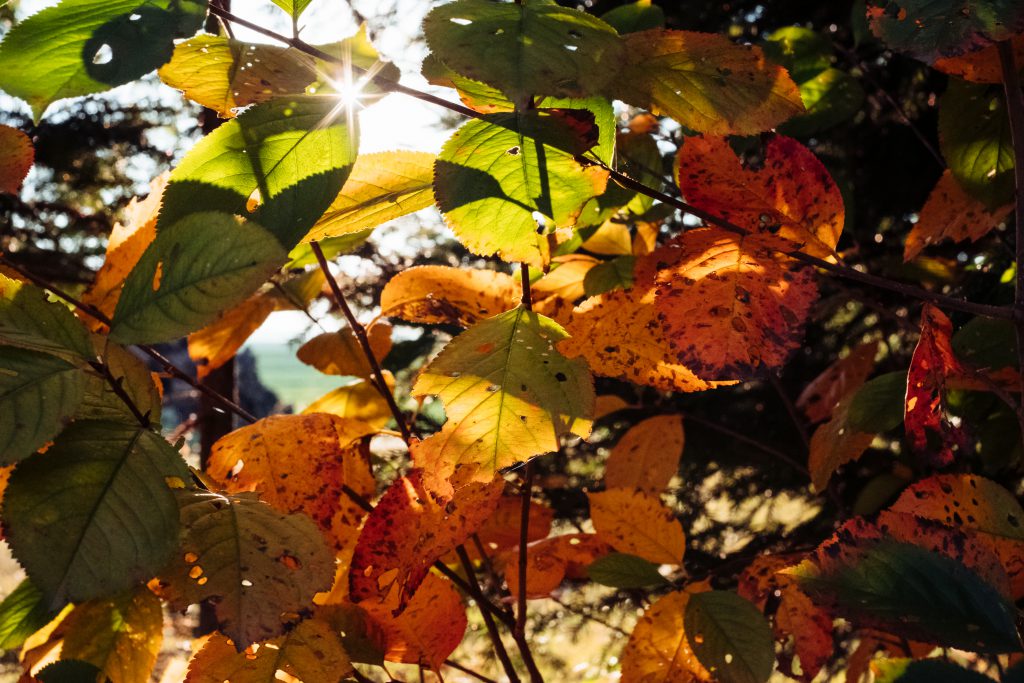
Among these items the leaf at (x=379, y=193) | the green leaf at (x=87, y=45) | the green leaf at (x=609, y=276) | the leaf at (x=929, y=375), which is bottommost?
the green leaf at (x=609, y=276)

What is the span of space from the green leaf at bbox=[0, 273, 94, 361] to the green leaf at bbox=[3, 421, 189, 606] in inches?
1.5

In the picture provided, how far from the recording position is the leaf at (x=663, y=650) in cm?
75

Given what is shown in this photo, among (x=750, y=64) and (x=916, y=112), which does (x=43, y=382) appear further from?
(x=916, y=112)

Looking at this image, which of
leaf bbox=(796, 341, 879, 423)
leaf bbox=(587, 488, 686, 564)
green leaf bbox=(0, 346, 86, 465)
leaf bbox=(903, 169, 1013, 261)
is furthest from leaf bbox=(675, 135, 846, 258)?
leaf bbox=(796, 341, 879, 423)

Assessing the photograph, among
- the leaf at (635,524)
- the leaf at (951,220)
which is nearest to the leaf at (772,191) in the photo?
the leaf at (951,220)

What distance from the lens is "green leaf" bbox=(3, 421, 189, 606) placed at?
33 centimetres

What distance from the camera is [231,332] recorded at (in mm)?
952

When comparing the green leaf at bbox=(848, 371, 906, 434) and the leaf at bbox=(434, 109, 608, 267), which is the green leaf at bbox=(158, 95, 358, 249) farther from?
the green leaf at bbox=(848, 371, 906, 434)

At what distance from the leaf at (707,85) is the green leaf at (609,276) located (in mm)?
344

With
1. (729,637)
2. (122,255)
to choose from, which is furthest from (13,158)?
(729,637)

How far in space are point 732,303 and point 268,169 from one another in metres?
0.26

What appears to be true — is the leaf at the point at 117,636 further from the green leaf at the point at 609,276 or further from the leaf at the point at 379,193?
the green leaf at the point at 609,276

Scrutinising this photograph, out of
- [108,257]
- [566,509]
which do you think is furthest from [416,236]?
[108,257]

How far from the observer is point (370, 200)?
0.48 metres
